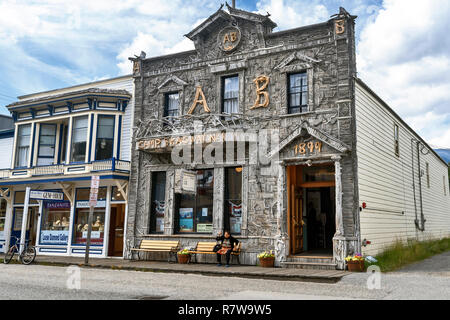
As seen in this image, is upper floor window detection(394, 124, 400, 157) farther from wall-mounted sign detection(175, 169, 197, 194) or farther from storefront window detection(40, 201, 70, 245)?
storefront window detection(40, 201, 70, 245)

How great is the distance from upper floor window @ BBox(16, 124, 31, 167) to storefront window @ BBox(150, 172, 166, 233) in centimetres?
809

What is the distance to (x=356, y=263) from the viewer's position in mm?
12758

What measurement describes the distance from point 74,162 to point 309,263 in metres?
11.7

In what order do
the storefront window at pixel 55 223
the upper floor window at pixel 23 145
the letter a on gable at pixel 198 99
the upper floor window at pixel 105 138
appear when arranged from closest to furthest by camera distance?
the letter a on gable at pixel 198 99, the upper floor window at pixel 105 138, the storefront window at pixel 55 223, the upper floor window at pixel 23 145

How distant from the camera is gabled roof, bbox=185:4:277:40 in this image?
1628 cm

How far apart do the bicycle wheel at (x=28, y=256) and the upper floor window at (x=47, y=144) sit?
5597 millimetres

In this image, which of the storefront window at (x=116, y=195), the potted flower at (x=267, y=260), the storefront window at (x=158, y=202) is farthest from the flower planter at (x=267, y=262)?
the storefront window at (x=116, y=195)

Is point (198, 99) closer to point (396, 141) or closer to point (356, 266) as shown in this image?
point (356, 266)

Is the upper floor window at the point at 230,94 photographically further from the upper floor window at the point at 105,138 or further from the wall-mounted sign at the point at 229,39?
the upper floor window at the point at 105,138

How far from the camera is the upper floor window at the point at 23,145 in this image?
70.9ft

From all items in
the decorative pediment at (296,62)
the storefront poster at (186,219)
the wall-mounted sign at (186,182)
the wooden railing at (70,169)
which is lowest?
the storefront poster at (186,219)

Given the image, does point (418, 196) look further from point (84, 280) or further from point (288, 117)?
point (84, 280)

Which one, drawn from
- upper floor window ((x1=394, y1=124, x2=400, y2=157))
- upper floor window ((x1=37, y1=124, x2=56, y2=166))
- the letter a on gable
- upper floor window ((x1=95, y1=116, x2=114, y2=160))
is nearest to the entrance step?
the letter a on gable
